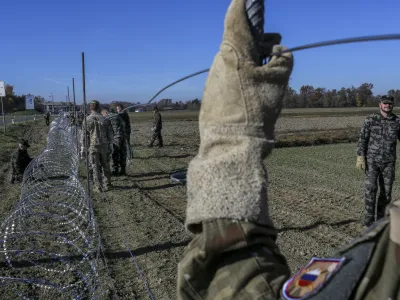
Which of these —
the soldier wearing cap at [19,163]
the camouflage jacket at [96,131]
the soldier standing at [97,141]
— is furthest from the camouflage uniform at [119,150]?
the camouflage jacket at [96,131]

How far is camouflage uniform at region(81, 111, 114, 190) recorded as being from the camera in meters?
10.1

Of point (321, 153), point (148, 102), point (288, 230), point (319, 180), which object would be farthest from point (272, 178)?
point (148, 102)

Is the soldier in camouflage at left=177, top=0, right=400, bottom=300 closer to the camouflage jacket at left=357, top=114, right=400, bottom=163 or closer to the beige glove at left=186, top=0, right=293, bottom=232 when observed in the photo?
the beige glove at left=186, top=0, right=293, bottom=232

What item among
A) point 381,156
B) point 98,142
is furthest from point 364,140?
point 98,142

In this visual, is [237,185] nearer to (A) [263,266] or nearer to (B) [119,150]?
(A) [263,266]

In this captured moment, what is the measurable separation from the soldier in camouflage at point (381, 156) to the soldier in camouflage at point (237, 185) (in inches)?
256

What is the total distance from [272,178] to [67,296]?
804 cm

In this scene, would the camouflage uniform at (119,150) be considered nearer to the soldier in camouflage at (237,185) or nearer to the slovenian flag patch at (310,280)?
the soldier in camouflage at (237,185)

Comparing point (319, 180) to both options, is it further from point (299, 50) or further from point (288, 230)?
point (299, 50)

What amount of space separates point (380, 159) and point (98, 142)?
6343 mm

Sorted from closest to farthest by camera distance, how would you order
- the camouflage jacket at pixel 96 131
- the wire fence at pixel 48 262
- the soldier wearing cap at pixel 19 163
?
the wire fence at pixel 48 262 < the camouflage jacket at pixel 96 131 < the soldier wearing cap at pixel 19 163

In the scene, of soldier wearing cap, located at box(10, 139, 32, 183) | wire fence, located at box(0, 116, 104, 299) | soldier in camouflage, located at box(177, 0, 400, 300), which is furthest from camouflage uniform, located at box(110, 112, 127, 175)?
soldier in camouflage, located at box(177, 0, 400, 300)

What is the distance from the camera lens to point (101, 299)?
4.57 meters

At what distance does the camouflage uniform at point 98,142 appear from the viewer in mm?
10102
